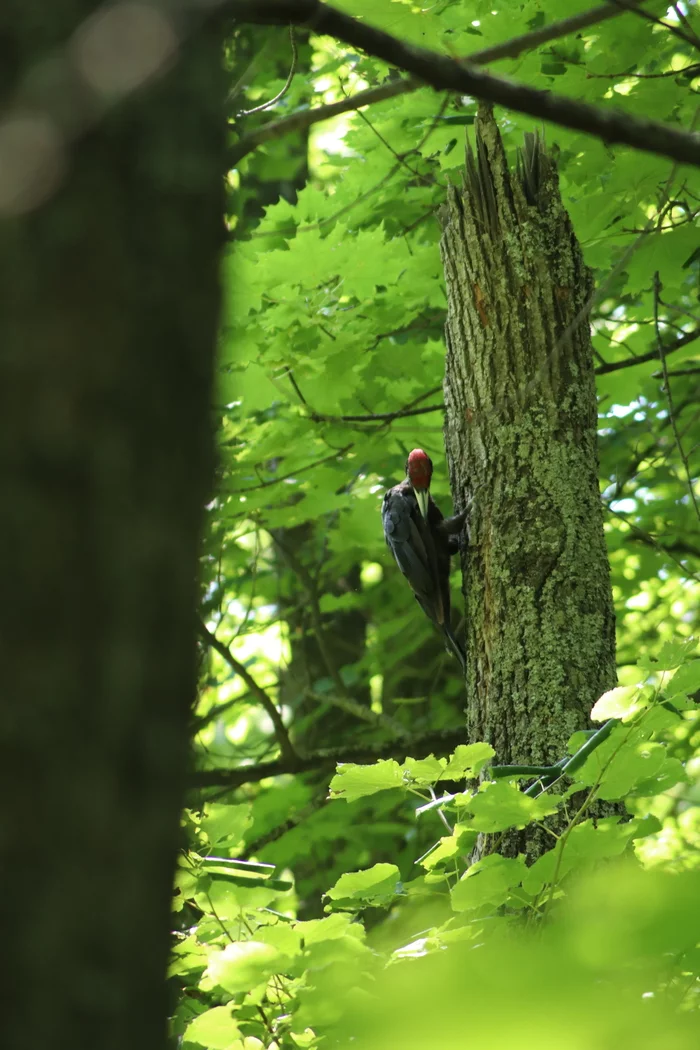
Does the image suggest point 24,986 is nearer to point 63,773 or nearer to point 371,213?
point 63,773

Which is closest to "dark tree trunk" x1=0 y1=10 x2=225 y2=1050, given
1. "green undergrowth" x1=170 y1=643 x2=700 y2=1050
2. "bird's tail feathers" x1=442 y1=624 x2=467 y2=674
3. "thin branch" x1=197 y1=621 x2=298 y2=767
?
"green undergrowth" x1=170 y1=643 x2=700 y2=1050

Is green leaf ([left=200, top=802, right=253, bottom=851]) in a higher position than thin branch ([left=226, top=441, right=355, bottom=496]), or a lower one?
lower

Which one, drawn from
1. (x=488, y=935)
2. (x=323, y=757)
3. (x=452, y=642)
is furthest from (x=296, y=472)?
(x=488, y=935)

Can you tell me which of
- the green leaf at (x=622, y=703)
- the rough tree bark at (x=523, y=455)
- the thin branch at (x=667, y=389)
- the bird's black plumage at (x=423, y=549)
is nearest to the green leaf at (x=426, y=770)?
the green leaf at (x=622, y=703)

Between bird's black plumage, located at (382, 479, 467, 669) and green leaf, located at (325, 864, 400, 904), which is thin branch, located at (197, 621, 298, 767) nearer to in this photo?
bird's black plumage, located at (382, 479, 467, 669)

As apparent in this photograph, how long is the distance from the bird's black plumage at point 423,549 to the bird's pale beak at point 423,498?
0.03 metres

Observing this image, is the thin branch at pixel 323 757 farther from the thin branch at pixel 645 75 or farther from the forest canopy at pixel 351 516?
the thin branch at pixel 645 75

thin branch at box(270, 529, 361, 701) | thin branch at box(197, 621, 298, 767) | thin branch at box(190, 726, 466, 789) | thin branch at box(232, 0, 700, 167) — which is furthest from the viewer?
thin branch at box(270, 529, 361, 701)

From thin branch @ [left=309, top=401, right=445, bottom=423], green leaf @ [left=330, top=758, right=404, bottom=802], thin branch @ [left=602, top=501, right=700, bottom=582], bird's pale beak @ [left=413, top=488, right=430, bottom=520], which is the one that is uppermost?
thin branch @ [left=309, top=401, right=445, bottom=423]

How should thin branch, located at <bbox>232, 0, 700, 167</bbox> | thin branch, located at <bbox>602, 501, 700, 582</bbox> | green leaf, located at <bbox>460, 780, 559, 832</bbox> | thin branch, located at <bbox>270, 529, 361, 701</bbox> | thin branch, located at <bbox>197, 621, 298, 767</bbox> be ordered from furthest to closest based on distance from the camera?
1. thin branch, located at <bbox>270, 529, 361, 701</bbox>
2. thin branch, located at <bbox>197, 621, 298, 767</bbox>
3. thin branch, located at <bbox>602, 501, 700, 582</bbox>
4. green leaf, located at <bbox>460, 780, 559, 832</bbox>
5. thin branch, located at <bbox>232, 0, 700, 167</bbox>

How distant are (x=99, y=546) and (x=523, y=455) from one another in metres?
2.31

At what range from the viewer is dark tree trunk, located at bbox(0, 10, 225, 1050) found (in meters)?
0.59

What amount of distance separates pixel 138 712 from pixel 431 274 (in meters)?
3.38

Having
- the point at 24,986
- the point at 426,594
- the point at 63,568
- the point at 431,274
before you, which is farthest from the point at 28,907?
the point at 431,274
